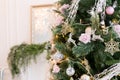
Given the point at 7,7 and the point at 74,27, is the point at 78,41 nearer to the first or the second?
the point at 74,27

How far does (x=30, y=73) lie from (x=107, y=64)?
2528mm

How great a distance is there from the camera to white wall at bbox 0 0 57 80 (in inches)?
140

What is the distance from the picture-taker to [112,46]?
0.99 meters

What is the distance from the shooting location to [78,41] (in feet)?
3.47

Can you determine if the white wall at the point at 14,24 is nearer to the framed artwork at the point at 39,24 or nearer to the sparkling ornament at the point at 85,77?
the framed artwork at the point at 39,24

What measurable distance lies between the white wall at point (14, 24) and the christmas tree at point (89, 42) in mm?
2314

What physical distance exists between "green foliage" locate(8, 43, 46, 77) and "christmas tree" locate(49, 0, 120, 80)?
6.78 ft

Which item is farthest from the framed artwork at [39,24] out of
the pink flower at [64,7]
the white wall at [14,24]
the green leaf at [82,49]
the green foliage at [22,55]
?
the green leaf at [82,49]

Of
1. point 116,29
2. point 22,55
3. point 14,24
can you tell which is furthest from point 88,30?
point 14,24

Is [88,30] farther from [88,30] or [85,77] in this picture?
[85,77]

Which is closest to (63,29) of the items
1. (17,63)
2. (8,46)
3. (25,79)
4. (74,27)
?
(74,27)

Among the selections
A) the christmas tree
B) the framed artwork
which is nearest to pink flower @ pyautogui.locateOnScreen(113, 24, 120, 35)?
the christmas tree

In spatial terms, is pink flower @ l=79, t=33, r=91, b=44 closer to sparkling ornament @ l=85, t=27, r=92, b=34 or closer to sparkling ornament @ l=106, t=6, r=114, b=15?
sparkling ornament @ l=85, t=27, r=92, b=34

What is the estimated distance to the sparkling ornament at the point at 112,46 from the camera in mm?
986
